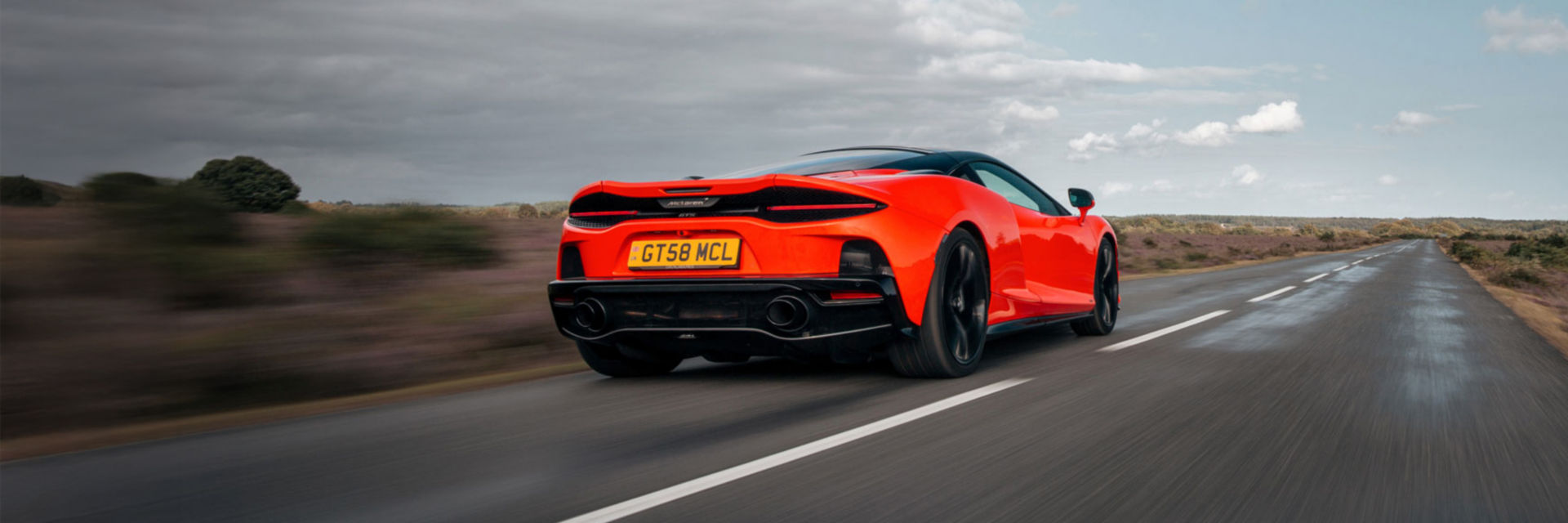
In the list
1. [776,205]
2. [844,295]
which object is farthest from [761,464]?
[776,205]

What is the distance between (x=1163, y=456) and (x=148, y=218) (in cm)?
640

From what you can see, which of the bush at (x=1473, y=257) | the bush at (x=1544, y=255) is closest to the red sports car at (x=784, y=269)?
the bush at (x=1473, y=257)

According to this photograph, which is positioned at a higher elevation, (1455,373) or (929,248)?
(929,248)

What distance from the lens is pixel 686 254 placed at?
4535mm

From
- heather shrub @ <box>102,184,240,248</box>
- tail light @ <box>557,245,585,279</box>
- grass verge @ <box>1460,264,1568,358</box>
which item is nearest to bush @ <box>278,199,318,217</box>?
heather shrub @ <box>102,184,240,248</box>

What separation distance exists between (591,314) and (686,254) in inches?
21.3

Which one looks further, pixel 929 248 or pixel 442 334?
pixel 442 334

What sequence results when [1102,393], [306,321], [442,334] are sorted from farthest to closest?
[442,334], [306,321], [1102,393]

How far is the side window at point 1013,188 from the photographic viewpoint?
5.92 metres

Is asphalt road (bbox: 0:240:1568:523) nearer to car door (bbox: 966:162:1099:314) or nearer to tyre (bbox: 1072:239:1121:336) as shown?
car door (bbox: 966:162:1099:314)

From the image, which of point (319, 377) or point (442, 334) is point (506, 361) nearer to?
point (442, 334)

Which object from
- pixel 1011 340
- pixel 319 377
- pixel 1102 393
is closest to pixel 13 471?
pixel 319 377

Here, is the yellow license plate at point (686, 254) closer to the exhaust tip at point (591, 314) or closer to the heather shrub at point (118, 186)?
the exhaust tip at point (591, 314)

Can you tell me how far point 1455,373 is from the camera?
5.81 metres
